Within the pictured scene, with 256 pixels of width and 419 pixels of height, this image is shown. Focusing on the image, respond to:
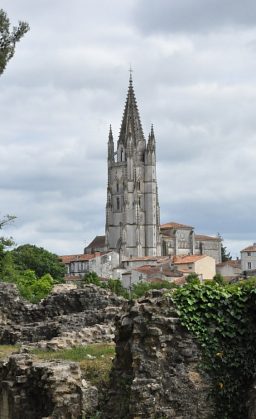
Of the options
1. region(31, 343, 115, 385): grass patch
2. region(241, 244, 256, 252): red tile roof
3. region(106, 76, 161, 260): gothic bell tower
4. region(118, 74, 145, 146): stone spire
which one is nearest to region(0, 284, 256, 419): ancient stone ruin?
region(31, 343, 115, 385): grass patch

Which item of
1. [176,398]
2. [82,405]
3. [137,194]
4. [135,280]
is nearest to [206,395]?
[176,398]

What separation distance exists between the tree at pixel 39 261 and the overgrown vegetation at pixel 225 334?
97.4m

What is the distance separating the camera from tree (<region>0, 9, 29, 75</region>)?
1220 inches

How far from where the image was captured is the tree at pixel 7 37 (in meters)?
31.0

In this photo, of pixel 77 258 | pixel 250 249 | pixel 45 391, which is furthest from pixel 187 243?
pixel 45 391

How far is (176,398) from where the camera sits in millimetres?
12266

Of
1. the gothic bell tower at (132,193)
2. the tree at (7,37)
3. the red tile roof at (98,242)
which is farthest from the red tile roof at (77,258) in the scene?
the tree at (7,37)

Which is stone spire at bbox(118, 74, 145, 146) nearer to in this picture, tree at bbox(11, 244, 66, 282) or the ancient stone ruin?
tree at bbox(11, 244, 66, 282)

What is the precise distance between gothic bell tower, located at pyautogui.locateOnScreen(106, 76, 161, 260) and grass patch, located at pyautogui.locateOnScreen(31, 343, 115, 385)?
533 ft

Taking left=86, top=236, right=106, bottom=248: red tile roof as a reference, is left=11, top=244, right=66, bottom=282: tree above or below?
below

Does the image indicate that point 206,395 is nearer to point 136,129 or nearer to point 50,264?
point 50,264

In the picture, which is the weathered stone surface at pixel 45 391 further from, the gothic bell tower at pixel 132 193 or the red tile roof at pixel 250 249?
the gothic bell tower at pixel 132 193

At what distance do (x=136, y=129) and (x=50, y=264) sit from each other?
86233mm

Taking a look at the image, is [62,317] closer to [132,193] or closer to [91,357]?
[91,357]
